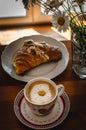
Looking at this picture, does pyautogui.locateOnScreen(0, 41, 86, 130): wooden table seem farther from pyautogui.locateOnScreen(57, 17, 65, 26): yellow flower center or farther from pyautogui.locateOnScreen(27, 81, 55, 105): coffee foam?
pyautogui.locateOnScreen(57, 17, 65, 26): yellow flower center

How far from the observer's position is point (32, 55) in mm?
1030

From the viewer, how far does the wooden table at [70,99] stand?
2.74ft

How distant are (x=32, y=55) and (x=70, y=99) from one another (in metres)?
0.23

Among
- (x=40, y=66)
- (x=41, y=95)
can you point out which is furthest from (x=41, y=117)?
(x=40, y=66)

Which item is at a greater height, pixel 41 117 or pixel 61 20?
pixel 61 20

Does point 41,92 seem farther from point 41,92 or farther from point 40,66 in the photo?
point 40,66

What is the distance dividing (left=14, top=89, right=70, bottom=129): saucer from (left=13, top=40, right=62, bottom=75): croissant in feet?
0.42

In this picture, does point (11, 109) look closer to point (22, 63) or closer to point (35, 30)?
point (22, 63)

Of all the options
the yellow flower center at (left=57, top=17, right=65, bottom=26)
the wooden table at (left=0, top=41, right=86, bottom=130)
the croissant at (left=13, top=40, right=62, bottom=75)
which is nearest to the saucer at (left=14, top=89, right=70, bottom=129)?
the wooden table at (left=0, top=41, right=86, bottom=130)

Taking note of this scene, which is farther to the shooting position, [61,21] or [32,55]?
[32,55]

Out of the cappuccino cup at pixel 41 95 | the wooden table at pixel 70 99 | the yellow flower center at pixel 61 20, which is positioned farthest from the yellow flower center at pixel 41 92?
the yellow flower center at pixel 61 20

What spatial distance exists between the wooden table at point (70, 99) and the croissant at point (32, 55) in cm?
5

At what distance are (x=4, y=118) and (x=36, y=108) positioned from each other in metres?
0.12

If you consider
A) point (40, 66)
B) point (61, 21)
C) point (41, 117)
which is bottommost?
point (41, 117)
